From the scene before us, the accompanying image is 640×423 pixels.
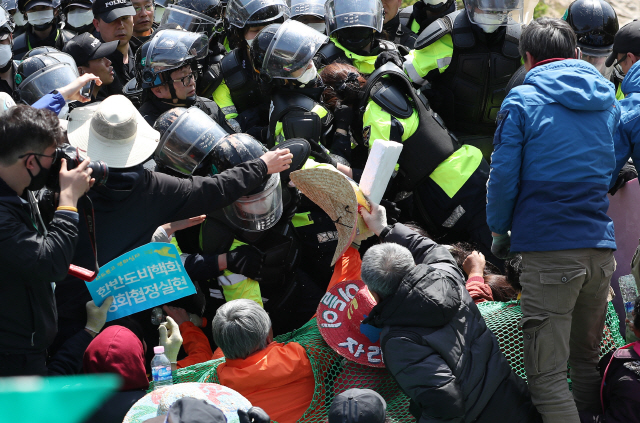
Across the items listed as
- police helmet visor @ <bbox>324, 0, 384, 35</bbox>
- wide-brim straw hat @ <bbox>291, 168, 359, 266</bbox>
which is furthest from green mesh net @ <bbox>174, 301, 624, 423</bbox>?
police helmet visor @ <bbox>324, 0, 384, 35</bbox>

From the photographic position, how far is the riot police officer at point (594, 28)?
5094mm

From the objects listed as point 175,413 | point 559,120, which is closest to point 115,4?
point 559,120

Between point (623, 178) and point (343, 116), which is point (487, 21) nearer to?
point (343, 116)

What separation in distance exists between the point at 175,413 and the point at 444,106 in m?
3.86

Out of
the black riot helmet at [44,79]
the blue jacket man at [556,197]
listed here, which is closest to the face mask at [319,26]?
the black riot helmet at [44,79]

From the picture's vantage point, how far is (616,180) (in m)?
4.21

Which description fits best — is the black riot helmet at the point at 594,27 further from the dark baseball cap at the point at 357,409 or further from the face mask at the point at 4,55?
the face mask at the point at 4,55

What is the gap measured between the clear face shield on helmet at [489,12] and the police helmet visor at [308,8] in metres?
1.52

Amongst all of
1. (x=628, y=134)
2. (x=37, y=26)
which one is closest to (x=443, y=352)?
(x=628, y=134)

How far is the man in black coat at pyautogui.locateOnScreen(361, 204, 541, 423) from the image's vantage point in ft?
10.0

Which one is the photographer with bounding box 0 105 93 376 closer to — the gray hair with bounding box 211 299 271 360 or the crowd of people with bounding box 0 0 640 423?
the crowd of people with bounding box 0 0 640 423

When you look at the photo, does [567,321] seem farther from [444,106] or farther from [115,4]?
[115,4]

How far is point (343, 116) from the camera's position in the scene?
5.05m

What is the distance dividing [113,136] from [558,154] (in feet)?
6.88
